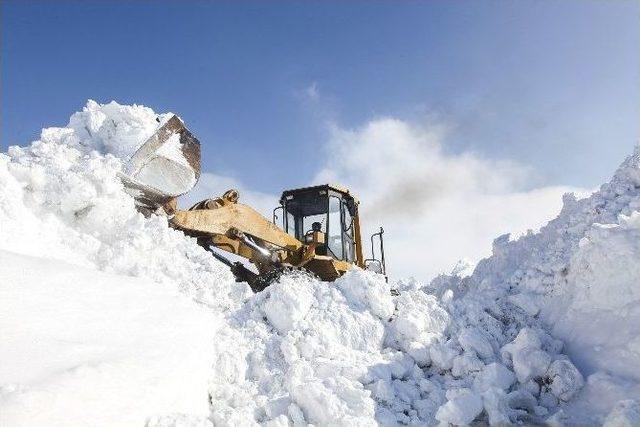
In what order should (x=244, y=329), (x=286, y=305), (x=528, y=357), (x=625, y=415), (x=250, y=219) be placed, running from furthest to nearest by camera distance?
(x=250, y=219), (x=286, y=305), (x=244, y=329), (x=528, y=357), (x=625, y=415)

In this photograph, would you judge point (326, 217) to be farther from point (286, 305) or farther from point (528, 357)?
point (528, 357)

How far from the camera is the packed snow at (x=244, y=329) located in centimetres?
340

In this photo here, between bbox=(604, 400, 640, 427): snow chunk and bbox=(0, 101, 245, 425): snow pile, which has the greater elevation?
bbox=(0, 101, 245, 425): snow pile

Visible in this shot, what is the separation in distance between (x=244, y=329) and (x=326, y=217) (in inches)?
147

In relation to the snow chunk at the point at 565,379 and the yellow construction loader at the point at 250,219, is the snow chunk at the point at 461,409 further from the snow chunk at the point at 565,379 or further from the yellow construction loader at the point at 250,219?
the yellow construction loader at the point at 250,219

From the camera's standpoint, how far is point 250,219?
673cm

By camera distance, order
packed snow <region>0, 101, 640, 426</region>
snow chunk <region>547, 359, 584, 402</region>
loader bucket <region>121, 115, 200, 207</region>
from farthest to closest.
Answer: loader bucket <region>121, 115, 200, 207</region> < snow chunk <region>547, 359, 584, 402</region> < packed snow <region>0, 101, 640, 426</region>

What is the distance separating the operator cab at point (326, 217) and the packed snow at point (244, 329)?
8.49ft

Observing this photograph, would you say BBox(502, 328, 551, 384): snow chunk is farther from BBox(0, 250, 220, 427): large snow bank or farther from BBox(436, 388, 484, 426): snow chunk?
BBox(0, 250, 220, 427): large snow bank

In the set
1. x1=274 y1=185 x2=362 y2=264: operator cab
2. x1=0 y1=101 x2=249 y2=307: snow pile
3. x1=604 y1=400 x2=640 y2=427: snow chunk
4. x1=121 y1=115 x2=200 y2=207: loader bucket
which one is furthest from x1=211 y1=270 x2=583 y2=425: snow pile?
x1=274 y1=185 x2=362 y2=264: operator cab

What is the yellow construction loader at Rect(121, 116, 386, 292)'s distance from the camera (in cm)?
579

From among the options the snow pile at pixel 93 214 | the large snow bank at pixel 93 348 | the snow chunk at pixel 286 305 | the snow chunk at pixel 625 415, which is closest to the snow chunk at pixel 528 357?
the snow chunk at pixel 625 415

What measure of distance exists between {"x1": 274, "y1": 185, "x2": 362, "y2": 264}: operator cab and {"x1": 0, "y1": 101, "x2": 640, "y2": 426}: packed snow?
8.49 ft

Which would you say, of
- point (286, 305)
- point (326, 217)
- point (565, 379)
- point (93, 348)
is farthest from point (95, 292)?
point (326, 217)
